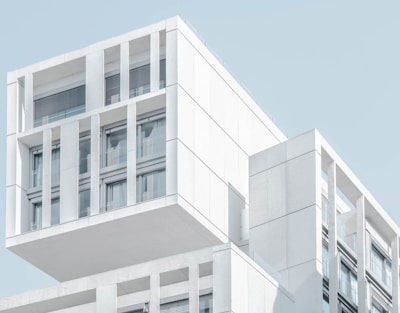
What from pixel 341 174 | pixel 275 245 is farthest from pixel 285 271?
pixel 341 174

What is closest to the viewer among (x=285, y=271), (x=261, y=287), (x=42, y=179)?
(x=261, y=287)

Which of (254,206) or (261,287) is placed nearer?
(261,287)

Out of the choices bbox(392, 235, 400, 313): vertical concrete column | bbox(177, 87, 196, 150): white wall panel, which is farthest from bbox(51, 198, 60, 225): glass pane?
bbox(392, 235, 400, 313): vertical concrete column

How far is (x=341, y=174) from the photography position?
313ft

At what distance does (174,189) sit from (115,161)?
532cm

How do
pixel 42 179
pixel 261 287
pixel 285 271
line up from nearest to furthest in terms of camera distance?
pixel 261 287 < pixel 285 271 < pixel 42 179

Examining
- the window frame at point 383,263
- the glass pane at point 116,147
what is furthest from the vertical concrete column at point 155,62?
the window frame at point 383,263

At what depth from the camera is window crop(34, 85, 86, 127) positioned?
97688 mm

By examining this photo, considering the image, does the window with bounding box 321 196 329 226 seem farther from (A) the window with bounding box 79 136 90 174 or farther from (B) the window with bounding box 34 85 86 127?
(B) the window with bounding box 34 85 86 127

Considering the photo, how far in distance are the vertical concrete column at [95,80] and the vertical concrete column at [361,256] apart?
1613 centimetres

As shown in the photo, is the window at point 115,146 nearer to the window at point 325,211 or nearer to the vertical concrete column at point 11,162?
the vertical concrete column at point 11,162

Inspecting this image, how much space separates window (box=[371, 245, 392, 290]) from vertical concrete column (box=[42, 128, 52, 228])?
761 inches

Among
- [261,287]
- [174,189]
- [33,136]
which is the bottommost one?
[261,287]

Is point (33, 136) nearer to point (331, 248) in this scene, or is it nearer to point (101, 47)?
point (101, 47)
